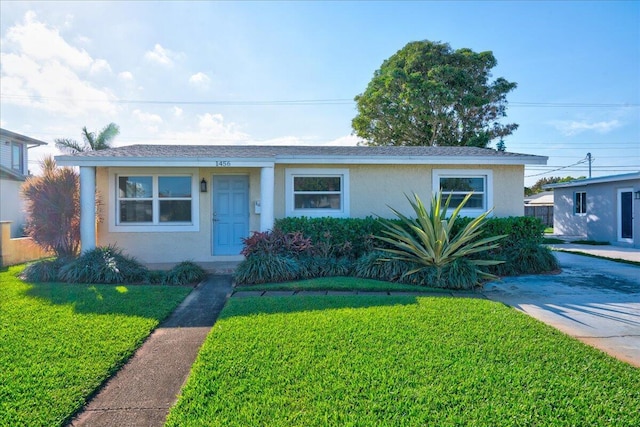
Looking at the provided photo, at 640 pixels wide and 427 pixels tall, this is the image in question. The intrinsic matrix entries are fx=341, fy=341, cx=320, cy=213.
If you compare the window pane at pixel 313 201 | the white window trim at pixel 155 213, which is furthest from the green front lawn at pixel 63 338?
the window pane at pixel 313 201

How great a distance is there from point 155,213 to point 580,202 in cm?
1998

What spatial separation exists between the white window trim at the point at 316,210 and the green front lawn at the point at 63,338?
389 centimetres

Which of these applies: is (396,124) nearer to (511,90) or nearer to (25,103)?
(511,90)

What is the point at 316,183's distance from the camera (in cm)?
985

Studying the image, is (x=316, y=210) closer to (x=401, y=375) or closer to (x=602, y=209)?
(x=401, y=375)

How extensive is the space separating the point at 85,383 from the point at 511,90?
83.1 feet

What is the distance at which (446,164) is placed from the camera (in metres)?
9.76

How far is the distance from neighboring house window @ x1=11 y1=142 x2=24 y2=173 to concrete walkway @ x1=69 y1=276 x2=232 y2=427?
25107mm

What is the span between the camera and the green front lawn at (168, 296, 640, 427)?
8.63 ft

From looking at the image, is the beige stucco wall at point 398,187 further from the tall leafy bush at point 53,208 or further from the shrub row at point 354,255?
the tall leafy bush at point 53,208

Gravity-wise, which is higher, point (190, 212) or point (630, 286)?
point (190, 212)

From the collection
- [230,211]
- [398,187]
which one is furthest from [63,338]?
[398,187]

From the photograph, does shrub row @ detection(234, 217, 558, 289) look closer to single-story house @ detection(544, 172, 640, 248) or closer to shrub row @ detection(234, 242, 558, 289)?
shrub row @ detection(234, 242, 558, 289)

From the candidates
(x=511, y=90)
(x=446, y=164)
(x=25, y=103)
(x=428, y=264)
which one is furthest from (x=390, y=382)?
(x=25, y=103)
